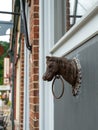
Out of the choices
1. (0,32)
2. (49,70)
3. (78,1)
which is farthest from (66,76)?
(0,32)

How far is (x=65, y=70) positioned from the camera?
2830mm

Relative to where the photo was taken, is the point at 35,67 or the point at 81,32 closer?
the point at 81,32

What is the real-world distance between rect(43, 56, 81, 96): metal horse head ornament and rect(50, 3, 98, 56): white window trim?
0.15 m

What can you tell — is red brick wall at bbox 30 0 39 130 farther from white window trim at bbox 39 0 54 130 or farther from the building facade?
white window trim at bbox 39 0 54 130

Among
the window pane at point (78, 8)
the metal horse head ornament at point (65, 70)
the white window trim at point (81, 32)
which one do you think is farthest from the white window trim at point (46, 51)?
the metal horse head ornament at point (65, 70)

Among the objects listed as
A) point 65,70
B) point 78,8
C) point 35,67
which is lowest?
point 65,70

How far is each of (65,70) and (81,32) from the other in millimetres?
315

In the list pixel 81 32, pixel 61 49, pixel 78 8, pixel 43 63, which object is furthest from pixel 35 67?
pixel 81 32

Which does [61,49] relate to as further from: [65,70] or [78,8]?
[65,70]

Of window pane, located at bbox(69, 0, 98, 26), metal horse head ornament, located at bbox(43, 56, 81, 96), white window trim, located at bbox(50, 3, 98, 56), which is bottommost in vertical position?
metal horse head ornament, located at bbox(43, 56, 81, 96)

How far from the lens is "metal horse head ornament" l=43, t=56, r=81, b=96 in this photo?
279cm

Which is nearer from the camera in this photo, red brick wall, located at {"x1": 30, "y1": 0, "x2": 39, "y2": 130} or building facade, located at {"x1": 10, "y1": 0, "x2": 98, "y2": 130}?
building facade, located at {"x1": 10, "y1": 0, "x2": 98, "y2": 130}

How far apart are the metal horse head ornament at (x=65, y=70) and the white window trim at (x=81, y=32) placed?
0.48ft

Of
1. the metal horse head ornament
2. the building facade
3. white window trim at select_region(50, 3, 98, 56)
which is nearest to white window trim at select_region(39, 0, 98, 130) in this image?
the building facade
